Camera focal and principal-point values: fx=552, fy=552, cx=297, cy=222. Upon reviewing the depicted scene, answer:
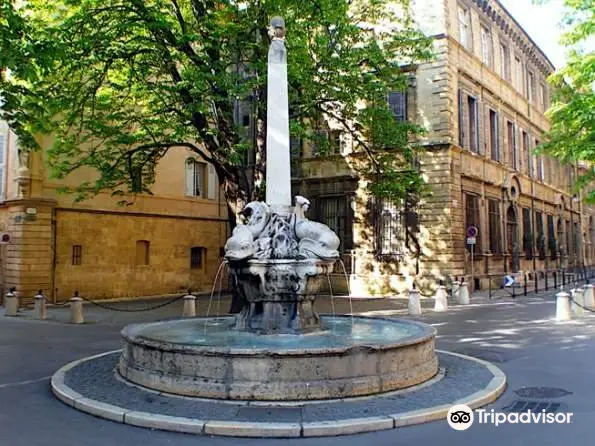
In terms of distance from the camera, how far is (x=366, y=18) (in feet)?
59.7

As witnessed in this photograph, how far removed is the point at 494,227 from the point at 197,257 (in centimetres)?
1497

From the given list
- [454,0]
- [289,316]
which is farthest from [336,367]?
[454,0]

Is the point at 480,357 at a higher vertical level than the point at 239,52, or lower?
lower

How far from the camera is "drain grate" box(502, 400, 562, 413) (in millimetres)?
6238

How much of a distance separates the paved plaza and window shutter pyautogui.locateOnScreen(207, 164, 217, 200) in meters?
10.3

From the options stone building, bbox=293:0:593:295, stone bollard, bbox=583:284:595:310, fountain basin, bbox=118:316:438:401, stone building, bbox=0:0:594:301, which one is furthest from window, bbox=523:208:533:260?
fountain basin, bbox=118:316:438:401

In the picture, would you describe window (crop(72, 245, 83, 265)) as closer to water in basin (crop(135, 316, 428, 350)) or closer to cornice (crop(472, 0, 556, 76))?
water in basin (crop(135, 316, 428, 350))

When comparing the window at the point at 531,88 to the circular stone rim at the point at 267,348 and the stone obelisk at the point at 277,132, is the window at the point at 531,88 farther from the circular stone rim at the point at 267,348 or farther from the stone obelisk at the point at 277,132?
the circular stone rim at the point at 267,348

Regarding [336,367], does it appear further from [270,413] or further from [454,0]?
[454,0]

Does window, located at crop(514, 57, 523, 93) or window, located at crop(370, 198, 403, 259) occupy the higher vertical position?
window, located at crop(514, 57, 523, 93)

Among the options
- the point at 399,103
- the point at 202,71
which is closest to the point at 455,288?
the point at 399,103

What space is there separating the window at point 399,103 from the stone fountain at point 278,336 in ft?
49.4

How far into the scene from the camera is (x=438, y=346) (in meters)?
10.8

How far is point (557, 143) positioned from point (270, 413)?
19366 millimetres
